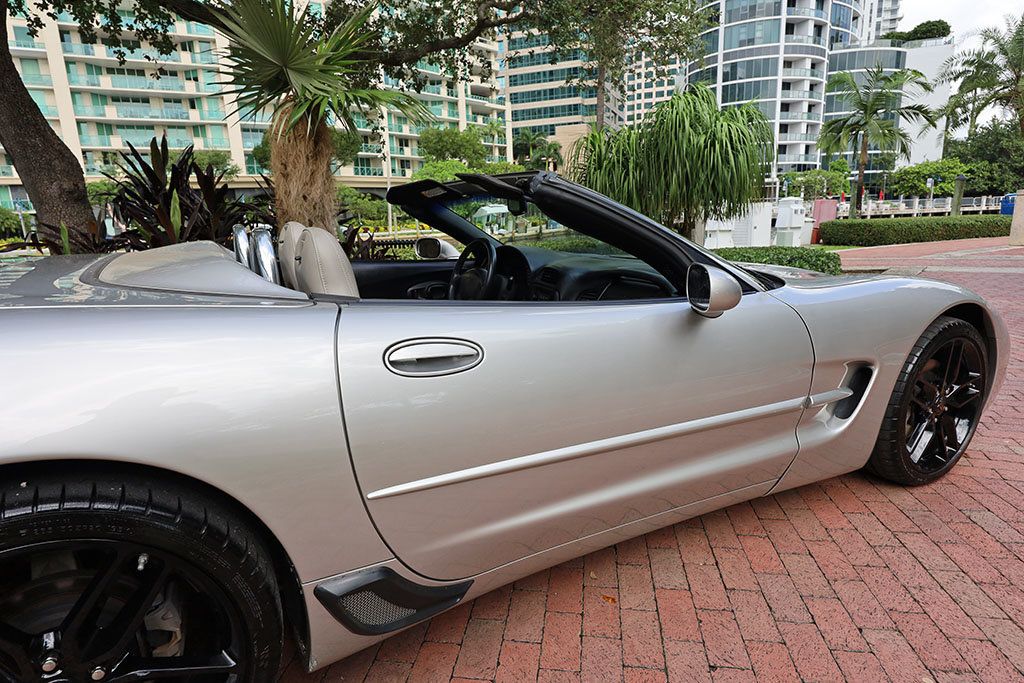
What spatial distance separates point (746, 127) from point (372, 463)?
6.75m

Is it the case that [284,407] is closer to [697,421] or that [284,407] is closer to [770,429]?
[697,421]

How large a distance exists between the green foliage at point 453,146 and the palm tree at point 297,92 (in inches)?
1847

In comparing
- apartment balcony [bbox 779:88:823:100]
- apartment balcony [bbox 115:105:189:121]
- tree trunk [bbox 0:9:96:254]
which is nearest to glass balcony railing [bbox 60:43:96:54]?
apartment balcony [bbox 115:105:189:121]

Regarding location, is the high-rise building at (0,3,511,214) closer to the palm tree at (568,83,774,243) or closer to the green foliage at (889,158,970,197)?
the green foliage at (889,158,970,197)

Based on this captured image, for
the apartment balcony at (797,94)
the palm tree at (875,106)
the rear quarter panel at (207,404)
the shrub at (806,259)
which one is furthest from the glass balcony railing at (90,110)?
the apartment balcony at (797,94)

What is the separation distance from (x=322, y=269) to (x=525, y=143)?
3056 inches

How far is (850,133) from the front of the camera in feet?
92.3

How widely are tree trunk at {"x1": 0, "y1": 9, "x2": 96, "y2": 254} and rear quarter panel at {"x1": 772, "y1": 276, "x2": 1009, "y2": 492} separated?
5.56 meters

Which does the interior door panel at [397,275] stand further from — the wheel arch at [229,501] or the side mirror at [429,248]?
the wheel arch at [229,501]

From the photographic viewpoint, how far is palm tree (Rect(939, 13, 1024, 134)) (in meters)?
26.2

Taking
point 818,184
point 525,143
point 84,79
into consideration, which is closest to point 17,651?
point 818,184

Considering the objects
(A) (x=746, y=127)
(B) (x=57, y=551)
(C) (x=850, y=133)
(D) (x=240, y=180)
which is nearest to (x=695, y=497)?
(B) (x=57, y=551)

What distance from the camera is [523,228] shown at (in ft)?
8.27

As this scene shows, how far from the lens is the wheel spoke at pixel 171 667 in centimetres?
121
